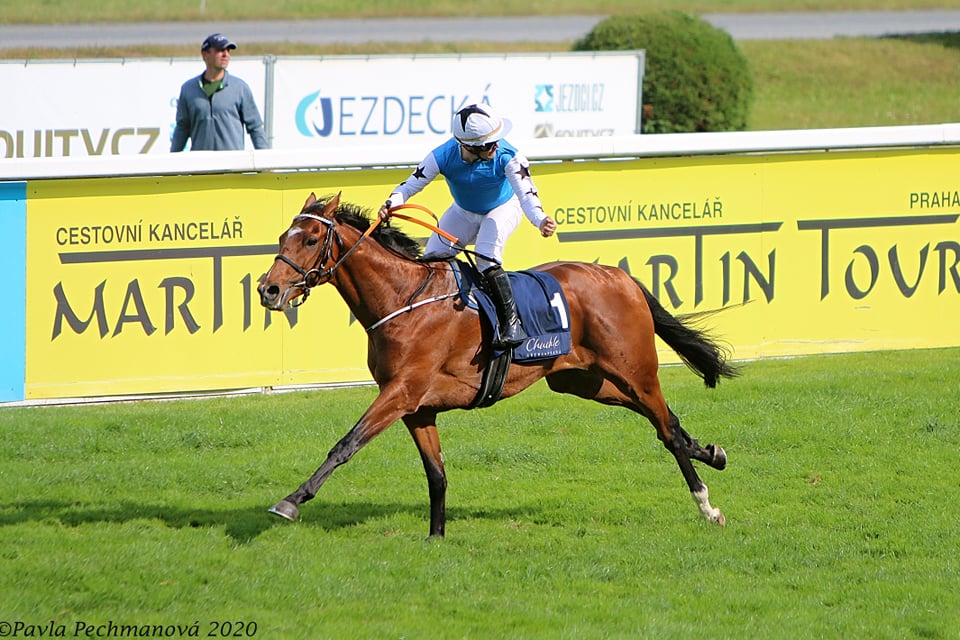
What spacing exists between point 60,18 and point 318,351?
21.9 metres

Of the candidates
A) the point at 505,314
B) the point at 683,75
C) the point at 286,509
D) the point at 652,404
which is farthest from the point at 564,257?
the point at 683,75

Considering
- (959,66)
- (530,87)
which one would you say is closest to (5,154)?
(530,87)

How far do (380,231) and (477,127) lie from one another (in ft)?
2.42

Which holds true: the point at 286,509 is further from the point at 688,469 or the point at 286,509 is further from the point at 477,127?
the point at 688,469

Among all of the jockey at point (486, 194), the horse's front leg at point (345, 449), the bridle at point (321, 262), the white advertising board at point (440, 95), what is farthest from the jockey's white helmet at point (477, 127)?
the white advertising board at point (440, 95)

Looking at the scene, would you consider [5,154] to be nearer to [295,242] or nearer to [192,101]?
[192,101]

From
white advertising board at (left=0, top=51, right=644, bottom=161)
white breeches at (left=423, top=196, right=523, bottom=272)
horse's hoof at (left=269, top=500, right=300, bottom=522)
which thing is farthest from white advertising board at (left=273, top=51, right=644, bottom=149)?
horse's hoof at (left=269, top=500, right=300, bottom=522)

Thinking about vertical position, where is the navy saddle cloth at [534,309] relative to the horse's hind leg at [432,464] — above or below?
above

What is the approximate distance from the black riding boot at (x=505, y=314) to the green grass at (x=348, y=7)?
24178 millimetres

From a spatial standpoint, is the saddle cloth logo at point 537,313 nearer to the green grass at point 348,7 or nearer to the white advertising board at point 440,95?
the white advertising board at point 440,95

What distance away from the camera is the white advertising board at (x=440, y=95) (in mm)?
14805

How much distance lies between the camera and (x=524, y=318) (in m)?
7.03

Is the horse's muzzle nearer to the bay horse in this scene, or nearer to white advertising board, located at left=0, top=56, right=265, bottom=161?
the bay horse

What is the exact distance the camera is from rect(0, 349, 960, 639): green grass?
5723mm
